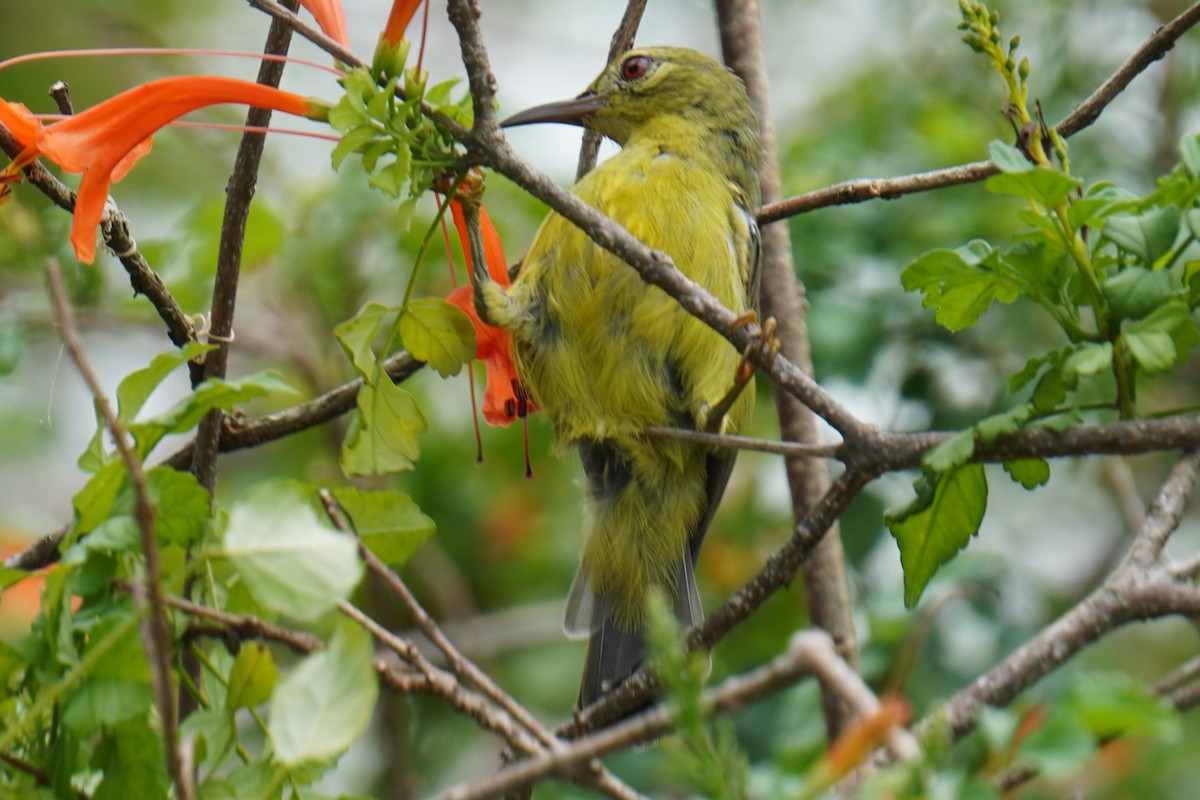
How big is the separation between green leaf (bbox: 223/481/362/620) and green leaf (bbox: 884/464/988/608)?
93cm

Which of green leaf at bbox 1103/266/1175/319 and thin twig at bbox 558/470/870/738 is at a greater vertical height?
green leaf at bbox 1103/266/1175/319

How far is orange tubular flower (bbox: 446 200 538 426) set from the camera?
2912 mm

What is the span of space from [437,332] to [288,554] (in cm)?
86

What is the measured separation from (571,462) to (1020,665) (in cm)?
359

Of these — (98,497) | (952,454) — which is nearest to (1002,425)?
(952,454)

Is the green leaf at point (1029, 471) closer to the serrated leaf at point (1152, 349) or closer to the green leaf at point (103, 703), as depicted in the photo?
the serrated leaf at point (1152, 349)

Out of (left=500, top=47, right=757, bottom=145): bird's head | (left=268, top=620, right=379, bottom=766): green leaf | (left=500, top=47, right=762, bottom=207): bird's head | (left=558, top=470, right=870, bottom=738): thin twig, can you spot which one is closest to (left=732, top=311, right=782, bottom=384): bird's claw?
(left=558, top=470, right=870, bottom=738): thin twig

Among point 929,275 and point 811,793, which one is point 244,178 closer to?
point 929,275

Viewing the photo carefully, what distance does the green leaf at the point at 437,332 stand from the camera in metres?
2.35

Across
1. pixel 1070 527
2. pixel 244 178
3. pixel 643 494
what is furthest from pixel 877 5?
pixel 244 178

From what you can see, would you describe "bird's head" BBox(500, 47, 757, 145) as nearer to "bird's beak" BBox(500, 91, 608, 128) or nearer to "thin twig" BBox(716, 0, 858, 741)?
"bird's beak" BBox(500, 91, 608, 128)

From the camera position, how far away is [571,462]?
17.7 feet

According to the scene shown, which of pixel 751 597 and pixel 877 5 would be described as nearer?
pixel 751 597

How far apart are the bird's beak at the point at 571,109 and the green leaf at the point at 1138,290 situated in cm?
199
